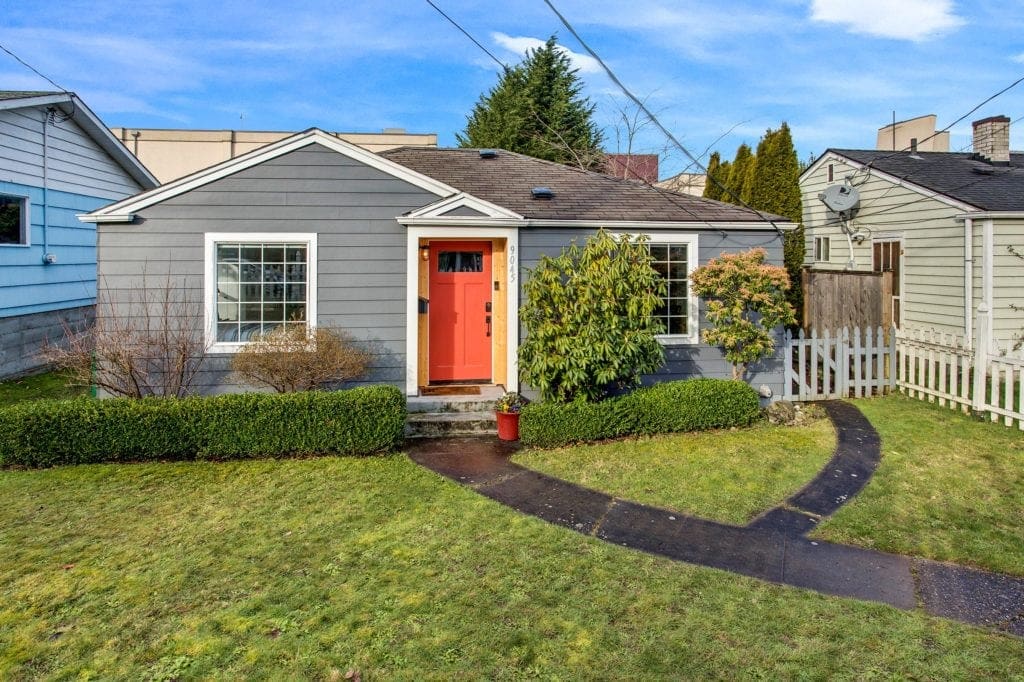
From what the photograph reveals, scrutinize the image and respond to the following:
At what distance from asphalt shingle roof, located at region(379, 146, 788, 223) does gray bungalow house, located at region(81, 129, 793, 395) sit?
5 centimetres

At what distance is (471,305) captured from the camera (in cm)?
946

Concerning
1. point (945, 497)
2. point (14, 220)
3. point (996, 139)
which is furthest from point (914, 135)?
point (14, 220)

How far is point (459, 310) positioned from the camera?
31.0ft

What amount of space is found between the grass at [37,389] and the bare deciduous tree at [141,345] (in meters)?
1.38

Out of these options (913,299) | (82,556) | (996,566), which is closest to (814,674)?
(996,566)

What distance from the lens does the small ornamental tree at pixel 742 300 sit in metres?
8.55

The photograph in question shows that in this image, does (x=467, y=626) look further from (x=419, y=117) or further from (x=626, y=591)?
(x=419, y=117)

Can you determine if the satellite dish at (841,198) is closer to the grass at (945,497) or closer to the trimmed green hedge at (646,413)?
the grass at (945,497)

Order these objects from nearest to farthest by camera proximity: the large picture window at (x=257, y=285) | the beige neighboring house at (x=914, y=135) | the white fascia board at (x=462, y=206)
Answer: the large picture window at (x=257, y=285) → the white fascia board at (x=462, y=206) → the beige neighboring house at (x=914, y=135)

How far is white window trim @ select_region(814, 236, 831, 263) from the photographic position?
15.6m

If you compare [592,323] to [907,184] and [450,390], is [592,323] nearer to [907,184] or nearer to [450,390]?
[450,390]

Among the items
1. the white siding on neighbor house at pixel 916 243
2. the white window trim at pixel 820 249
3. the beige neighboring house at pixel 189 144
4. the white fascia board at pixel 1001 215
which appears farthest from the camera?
the beige neighboring house at pixel 189 144

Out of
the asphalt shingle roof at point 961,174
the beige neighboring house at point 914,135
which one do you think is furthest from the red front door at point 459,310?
the beige neighboring house at point 914,135

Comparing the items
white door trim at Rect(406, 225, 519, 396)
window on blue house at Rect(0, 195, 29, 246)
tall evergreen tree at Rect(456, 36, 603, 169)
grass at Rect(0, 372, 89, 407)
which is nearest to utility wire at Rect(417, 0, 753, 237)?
white door trim at Rect(406, 225, 519, 396)
